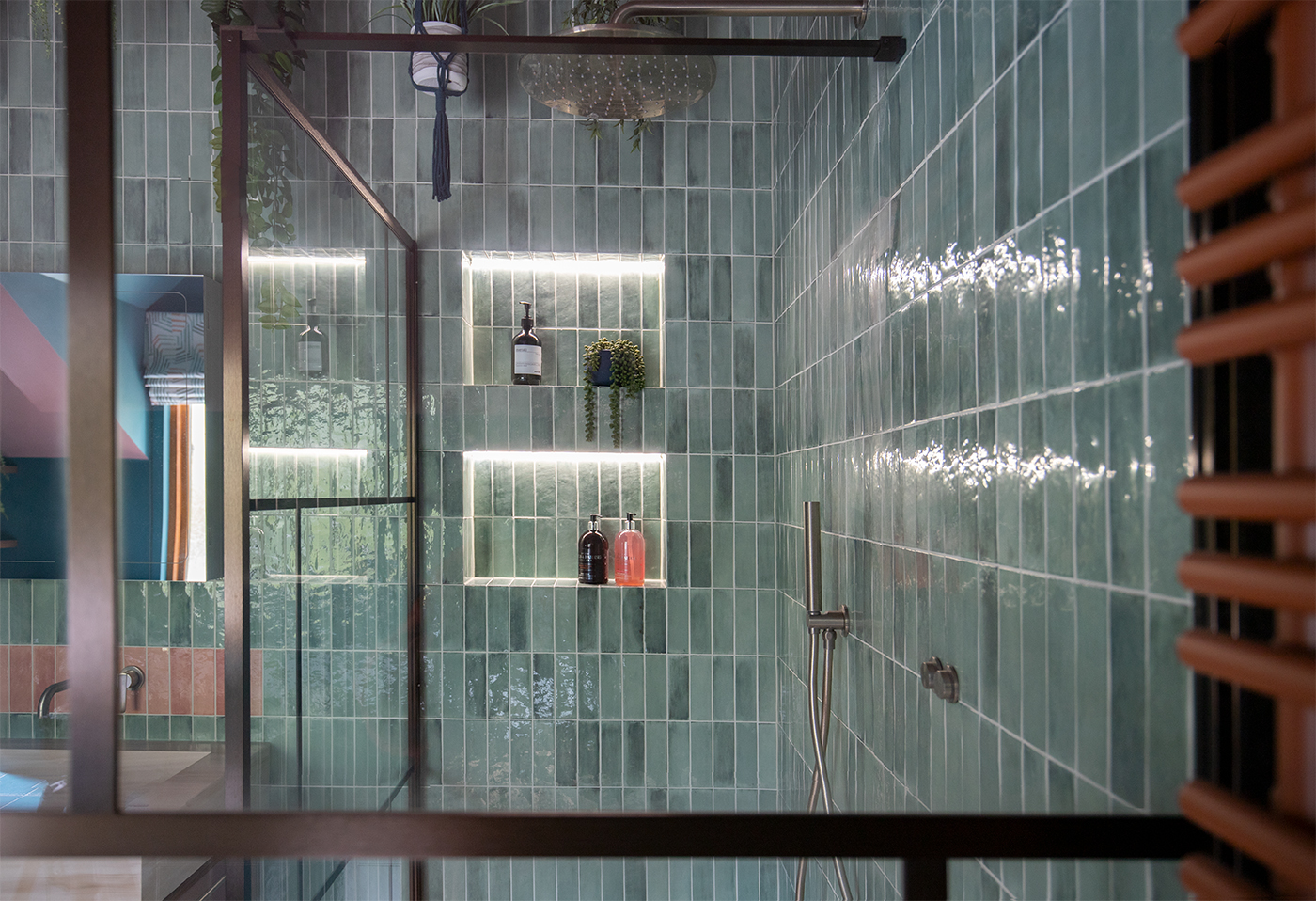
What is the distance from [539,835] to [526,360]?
76.0 inches

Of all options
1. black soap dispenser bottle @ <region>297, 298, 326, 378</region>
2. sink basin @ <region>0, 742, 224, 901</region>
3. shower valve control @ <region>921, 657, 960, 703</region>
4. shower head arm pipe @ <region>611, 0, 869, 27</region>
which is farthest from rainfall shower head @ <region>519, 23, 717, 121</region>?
sink basin @ <region>0, 742, 224, 901</region>

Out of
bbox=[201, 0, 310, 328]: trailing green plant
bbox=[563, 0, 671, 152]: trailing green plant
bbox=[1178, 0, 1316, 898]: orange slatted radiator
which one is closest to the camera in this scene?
bbox=[1178, 0, 1316, 898]: orange slatted radiator

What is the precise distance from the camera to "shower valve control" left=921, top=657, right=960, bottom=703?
1.09 meters

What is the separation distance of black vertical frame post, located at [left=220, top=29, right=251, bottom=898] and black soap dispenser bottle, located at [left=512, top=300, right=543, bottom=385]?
3.56 ft

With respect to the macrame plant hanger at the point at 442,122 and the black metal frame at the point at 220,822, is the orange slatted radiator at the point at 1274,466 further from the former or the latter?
the macrame plant hanger at the point at 442,122

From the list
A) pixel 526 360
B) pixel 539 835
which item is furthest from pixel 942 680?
pixel 526 360

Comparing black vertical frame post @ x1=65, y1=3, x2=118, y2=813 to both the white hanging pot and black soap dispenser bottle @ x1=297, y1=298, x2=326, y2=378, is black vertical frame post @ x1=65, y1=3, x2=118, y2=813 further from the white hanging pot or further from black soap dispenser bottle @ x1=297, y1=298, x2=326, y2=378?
the white hanging pot

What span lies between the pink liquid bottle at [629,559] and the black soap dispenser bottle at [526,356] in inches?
20.5

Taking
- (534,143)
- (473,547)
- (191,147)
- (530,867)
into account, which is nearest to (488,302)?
(534,143)

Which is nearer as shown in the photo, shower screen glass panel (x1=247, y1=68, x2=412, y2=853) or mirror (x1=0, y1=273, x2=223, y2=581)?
shower screen glass panel (x1=247, y1=68, x2=412, y2=853)

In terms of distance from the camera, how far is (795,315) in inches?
87.2

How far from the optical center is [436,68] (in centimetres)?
240

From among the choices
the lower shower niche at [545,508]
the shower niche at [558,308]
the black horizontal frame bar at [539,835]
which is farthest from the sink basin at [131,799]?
the shower niche at [558,308]

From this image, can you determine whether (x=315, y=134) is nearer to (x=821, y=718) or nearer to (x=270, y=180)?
(x=270, y=180)
